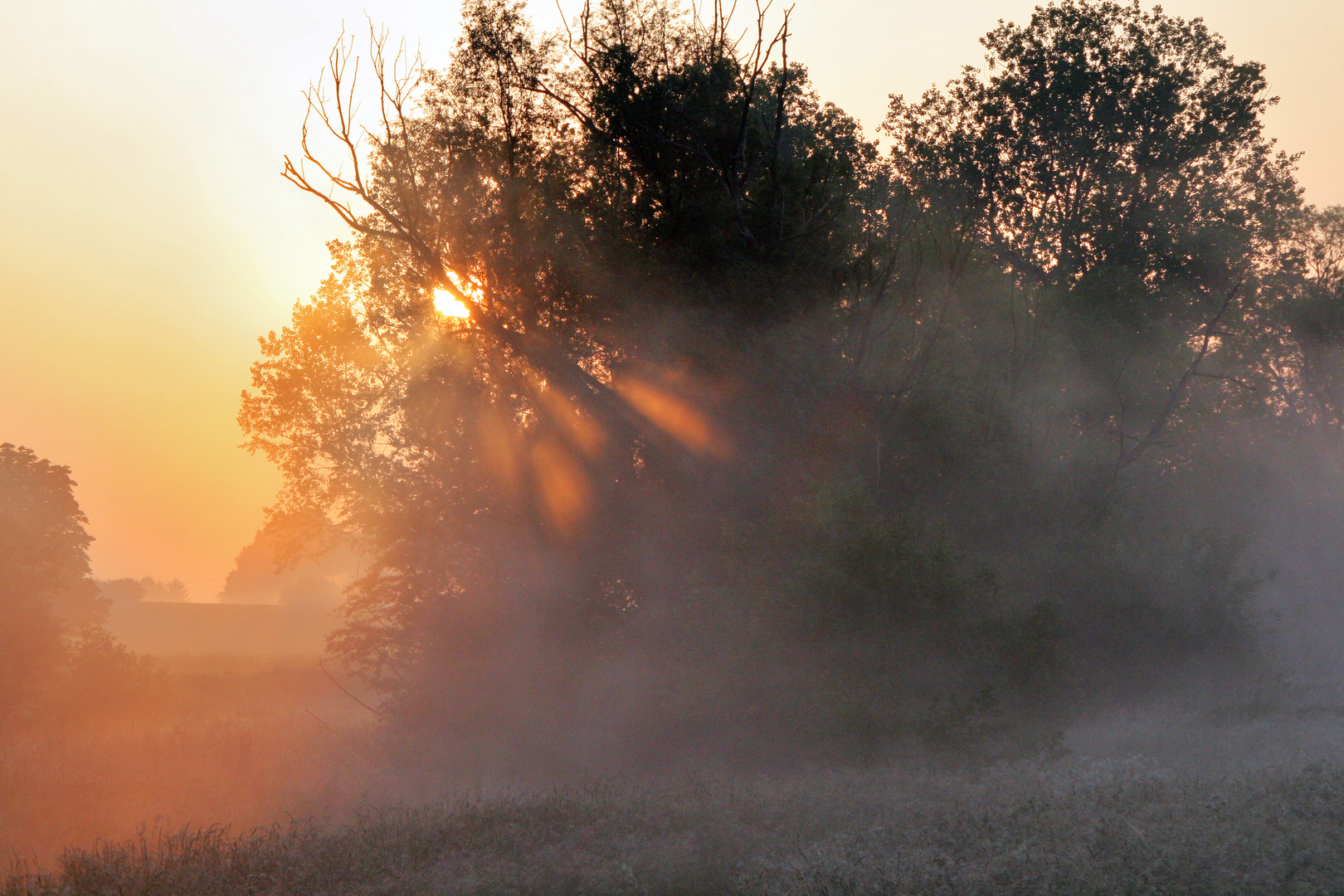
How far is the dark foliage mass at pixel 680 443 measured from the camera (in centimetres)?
1598

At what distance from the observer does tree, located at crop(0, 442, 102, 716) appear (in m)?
23.2

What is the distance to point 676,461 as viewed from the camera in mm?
17156

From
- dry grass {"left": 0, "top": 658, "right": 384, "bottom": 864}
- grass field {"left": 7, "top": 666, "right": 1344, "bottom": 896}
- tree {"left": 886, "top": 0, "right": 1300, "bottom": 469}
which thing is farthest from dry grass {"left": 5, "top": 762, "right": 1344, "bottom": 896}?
tree {"left": 886, "top": 0, "right": 1300, "bottom": 469}

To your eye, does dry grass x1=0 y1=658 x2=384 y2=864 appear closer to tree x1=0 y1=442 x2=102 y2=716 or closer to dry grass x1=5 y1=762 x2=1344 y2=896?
tree x1=0 y1=442 x2=102 y2=716

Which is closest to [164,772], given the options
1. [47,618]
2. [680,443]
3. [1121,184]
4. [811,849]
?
[47,618]

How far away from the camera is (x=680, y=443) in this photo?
17031mm

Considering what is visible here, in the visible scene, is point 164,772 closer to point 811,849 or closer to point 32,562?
point 32,562

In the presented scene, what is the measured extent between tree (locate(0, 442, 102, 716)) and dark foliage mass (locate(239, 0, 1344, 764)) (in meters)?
8.53

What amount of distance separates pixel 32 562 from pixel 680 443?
60.6ft

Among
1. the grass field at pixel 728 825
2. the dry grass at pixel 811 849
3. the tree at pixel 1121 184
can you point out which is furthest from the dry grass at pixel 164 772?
the tree at pixel 1121 184

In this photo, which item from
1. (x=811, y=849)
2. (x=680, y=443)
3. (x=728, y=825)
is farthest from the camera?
(x=680, y=443)

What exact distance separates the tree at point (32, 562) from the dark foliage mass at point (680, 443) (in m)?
8.53

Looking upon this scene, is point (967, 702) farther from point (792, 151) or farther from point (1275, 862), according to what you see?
point (792, 151)

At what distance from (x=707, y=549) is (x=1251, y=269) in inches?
831
